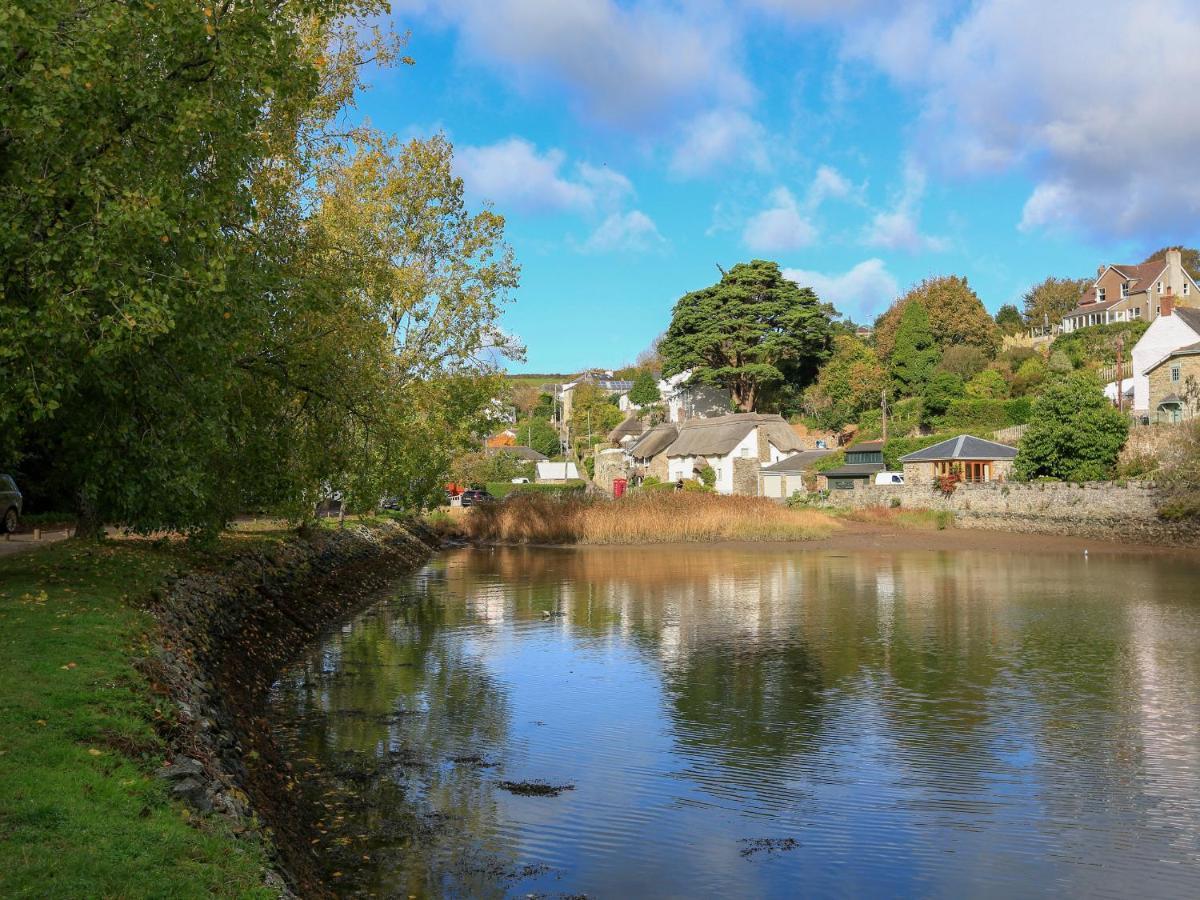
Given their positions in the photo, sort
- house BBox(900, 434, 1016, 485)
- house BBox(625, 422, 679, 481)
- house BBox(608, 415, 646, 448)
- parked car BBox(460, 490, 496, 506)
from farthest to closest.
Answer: house BBox(608, 415, 646, 448)
house BBox(625, 422, 679, 481)
parked car BBox(460, 490, 496, 506)
house BBox(900, 434, 1016, 485)

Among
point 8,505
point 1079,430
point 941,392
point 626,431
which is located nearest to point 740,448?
point 941,392

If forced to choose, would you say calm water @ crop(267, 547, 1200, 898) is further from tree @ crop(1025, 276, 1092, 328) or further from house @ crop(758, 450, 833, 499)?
tree @ crop(1025, 276, 1092, 328)

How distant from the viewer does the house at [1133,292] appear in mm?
92750

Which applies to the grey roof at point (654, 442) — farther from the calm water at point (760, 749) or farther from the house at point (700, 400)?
the calm water at point (760, 749)

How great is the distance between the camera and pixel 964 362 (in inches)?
3014

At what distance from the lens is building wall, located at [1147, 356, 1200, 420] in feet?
182

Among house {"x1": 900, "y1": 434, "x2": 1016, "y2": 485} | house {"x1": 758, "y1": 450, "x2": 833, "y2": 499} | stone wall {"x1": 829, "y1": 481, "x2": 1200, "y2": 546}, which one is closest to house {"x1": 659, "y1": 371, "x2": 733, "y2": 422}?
house {"x1": 758, "y1": 450, "x2": 833, "y2": 499}

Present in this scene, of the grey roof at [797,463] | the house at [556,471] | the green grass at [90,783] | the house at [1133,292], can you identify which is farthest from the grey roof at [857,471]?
the green grass at [90,783]

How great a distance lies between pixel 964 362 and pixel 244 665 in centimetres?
6885

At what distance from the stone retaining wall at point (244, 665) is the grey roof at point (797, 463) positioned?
44.3m

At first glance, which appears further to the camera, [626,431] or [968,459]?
[626,431]

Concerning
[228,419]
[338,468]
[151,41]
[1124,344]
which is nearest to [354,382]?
[338,468]

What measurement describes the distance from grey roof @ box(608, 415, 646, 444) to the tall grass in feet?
179

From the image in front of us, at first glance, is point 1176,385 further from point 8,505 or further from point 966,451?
point 8,505
